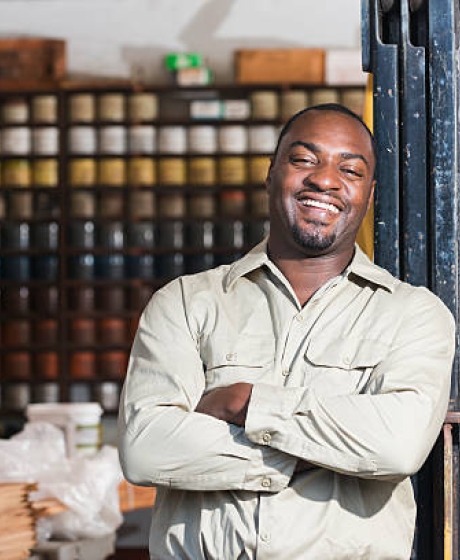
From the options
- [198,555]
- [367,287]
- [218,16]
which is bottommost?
[198,555]

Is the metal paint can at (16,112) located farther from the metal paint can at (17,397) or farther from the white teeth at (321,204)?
the white teeth at (321,204)

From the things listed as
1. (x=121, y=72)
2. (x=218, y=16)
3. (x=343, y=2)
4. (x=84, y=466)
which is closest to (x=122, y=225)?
(x=121, y=72)

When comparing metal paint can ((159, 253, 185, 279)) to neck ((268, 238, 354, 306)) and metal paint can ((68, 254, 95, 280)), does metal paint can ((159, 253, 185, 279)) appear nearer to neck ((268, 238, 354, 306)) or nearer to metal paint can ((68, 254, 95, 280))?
metal paint can ((68, 254, 95, 280))

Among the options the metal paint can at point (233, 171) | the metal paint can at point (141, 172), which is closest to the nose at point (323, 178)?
the metal paint can at point (233, 171)

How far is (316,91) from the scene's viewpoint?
7762mm

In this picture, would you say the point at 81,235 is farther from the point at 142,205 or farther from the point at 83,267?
the point at 142,205

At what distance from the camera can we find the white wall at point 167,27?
8.09 meters

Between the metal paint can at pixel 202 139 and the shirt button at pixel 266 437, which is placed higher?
the metal paint can at pixel 202 139

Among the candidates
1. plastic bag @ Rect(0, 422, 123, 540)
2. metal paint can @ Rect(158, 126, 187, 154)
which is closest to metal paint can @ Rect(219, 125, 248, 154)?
metal paint can @ Rect(158, 126, 187, 154)

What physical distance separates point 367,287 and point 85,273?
5994 millimetres

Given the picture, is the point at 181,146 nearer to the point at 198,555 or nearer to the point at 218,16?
the point at 218,16

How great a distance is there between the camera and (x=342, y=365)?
191 centimetres

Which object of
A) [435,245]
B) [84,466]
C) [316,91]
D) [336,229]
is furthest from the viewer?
[316,91]

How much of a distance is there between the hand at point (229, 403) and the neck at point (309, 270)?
23 centimetres
